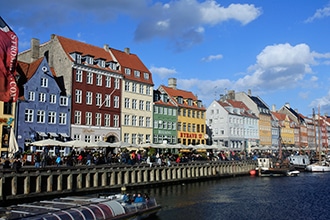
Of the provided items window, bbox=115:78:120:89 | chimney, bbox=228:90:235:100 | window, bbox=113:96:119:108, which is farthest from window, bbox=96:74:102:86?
chimney, bbox=228:90:235:100

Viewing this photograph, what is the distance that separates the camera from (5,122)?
45.9 metres

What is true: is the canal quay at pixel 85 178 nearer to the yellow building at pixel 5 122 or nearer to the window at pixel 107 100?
the yellow building at pixel 5 122

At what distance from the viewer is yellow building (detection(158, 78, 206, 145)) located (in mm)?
75000

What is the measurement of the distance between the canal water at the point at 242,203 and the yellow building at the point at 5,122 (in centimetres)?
1724

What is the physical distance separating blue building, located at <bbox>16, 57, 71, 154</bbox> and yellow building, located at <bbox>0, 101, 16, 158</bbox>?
91cm

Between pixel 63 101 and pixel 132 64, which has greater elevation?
pixel 132 64

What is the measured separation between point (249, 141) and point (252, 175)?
110ft

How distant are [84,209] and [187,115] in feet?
191

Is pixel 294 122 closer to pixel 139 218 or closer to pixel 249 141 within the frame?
pixel 249 141

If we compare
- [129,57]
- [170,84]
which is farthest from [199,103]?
[129,57]

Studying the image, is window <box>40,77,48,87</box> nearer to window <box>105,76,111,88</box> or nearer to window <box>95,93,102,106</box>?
window <box>95,93,102,106</box>

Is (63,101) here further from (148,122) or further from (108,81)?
(148,122)

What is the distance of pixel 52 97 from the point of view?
52.1m

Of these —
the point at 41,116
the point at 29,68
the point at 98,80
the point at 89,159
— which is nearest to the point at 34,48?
the point at 29,68
